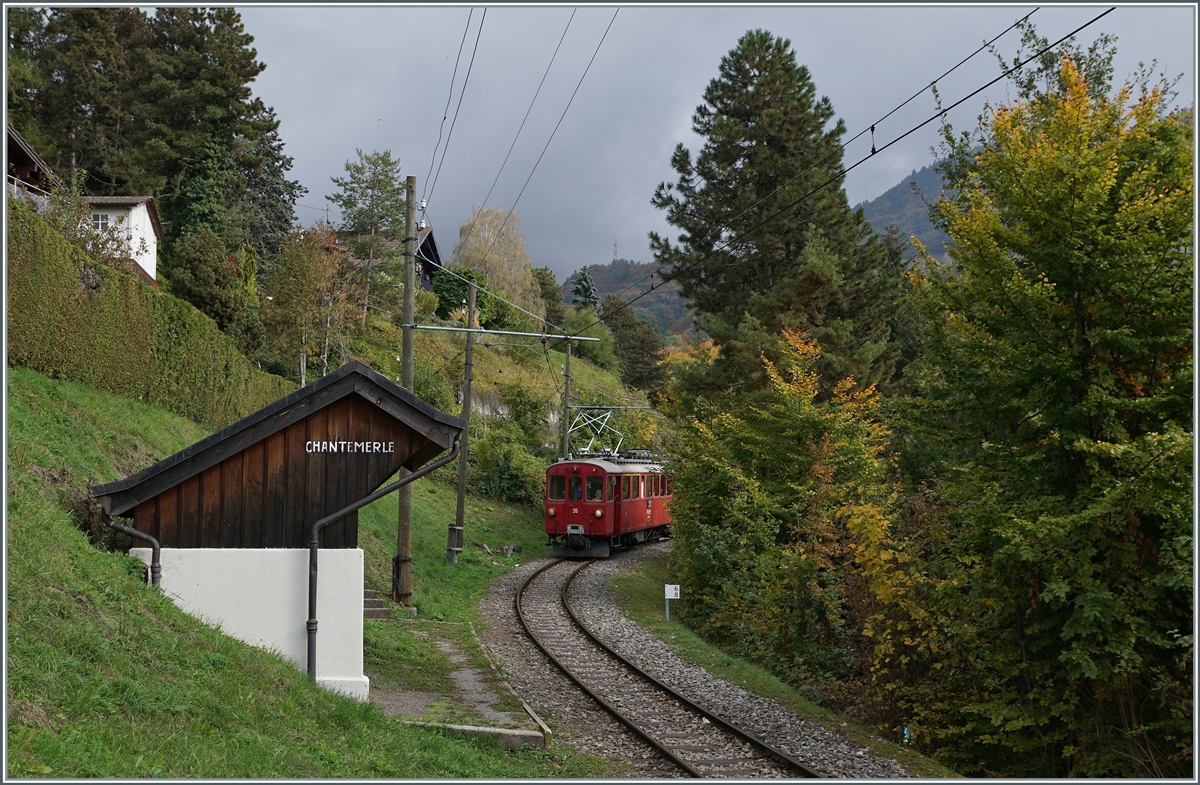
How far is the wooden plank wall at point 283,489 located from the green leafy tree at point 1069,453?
6391mm

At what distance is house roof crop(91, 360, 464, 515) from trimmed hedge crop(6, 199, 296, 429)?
619 centimetres

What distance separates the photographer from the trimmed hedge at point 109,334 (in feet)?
41.9

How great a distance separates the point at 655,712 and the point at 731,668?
118 inches

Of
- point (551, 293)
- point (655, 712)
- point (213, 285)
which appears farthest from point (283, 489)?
point (551, 293)

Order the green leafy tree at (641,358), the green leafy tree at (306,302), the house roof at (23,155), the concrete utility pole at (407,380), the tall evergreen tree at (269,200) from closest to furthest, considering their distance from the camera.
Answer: the concrete utility pole at (407,380) < the house roof at (23,155) < the green leafy tree at (306,302) < the tall evergreen tree at (269,200) < the green leafy tree at (641,358)

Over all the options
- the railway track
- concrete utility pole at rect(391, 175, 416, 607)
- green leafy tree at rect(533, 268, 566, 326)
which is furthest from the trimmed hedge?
green leafy tree at rect(533, 268, 566, 326)

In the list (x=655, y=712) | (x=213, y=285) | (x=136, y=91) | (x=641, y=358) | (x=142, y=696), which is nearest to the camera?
(x=142, y=696)

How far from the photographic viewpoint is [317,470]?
346 inches

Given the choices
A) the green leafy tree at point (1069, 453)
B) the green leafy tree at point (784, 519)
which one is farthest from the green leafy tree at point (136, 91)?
the green leafy tree at point (1069, 453)

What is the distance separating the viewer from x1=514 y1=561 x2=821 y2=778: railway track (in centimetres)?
862

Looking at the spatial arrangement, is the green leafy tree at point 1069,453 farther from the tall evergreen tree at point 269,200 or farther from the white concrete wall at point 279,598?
the tall evergreen tree at point 269,200

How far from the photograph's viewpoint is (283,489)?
8.70 m

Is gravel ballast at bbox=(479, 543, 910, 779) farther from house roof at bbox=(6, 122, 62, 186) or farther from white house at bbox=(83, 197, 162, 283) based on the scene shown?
white house at bbox=(83, 197, 162, 283)

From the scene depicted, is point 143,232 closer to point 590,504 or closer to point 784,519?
point 590,504
